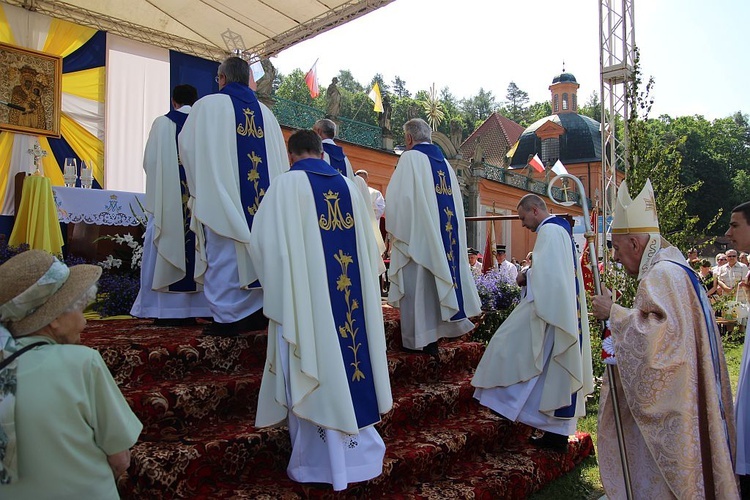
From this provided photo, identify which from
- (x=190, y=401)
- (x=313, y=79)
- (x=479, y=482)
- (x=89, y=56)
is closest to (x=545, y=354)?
(x=479, y=482)

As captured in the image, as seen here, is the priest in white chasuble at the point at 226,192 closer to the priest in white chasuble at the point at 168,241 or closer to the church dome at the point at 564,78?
the priest in white chasuble at the point at 168,241

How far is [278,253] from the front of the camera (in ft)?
11.4

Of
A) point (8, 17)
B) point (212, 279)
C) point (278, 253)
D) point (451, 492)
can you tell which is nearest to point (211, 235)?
point (212, 279)

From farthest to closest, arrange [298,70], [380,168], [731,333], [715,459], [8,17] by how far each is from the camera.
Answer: [298,70] < [380,168] < [731,333] < [8,17] < [715,459]

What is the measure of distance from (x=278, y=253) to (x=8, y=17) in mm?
7269

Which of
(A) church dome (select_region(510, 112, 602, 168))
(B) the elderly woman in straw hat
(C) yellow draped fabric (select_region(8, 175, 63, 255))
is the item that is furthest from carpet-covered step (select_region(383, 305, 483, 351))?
(A) church dome (select_region(510, 112, 602, 168))

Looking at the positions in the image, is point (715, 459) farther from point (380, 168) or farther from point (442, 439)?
point (380, 168)

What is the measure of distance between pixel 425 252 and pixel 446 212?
1.75ft

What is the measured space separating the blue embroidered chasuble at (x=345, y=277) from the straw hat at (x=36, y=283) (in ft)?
5.61

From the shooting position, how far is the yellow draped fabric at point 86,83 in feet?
30.0

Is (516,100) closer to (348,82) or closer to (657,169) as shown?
(348,82)

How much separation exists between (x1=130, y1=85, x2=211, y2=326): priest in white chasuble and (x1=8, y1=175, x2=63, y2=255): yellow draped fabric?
2413mm

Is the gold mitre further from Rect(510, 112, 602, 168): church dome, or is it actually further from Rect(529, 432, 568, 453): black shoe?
Rect(510, 112, 602, 168): church dome

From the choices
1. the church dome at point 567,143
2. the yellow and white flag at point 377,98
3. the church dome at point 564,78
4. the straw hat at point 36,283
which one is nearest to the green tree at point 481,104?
the church dome at point 564,78
